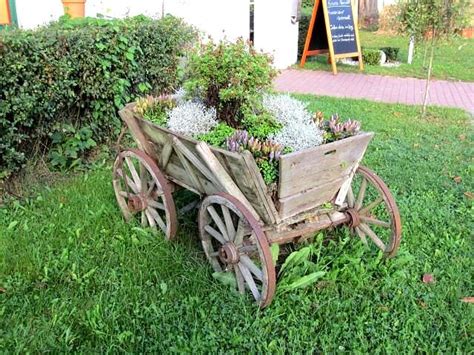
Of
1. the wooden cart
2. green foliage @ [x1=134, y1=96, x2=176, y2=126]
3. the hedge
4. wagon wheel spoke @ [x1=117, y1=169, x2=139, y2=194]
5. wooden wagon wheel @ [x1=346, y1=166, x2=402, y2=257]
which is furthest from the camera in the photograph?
the hedge

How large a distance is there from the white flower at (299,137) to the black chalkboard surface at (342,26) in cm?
795

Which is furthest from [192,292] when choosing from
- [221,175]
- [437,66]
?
[437,66]

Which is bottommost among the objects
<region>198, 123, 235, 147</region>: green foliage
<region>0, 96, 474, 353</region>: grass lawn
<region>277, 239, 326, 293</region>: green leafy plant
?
<region>0, 96, 474, 353</region>: grass lawn

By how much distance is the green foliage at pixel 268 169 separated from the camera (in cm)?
276

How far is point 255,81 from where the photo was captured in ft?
10.6

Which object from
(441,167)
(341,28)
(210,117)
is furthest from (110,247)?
(341,28)

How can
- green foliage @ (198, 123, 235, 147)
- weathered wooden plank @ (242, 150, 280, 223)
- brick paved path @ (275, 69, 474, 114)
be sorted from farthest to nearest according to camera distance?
brick paved path @ (275, 69, 474, 114)
green foliage @ (198, 123, 235, 147)
weathered wooden plank @ (242, 150, 280, 223)

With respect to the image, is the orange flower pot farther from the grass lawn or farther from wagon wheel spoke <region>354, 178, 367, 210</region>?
wagon wheel spoke <region>354, 178, 367, 210</region>

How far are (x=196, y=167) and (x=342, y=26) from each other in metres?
8.50

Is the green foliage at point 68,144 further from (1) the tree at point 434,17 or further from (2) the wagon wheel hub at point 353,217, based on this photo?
(1) the tree at point 434,17

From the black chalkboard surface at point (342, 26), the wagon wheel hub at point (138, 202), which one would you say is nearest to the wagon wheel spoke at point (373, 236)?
the wagon wheel hub at point (138, 202)

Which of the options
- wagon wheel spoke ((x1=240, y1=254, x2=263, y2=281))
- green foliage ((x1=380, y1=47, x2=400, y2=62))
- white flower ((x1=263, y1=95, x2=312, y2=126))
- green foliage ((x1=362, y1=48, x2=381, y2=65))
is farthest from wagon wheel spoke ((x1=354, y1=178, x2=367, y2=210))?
green foliage ((x1=380, y1=47, x2=400, y2=62))

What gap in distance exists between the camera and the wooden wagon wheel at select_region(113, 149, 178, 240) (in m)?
3.33

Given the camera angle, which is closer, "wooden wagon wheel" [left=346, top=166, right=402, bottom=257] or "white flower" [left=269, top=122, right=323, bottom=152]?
"white flower" [left=269, top=122, right=323, bottom=152]
